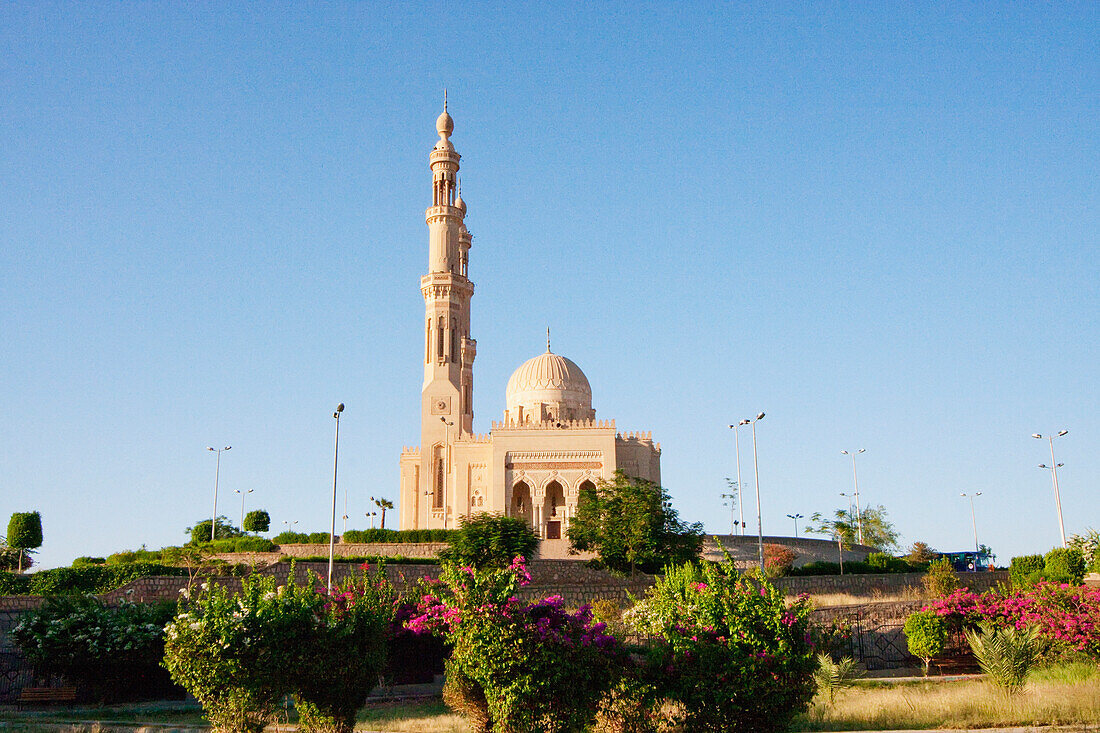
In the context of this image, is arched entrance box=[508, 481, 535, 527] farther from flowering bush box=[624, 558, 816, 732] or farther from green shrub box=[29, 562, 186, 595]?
flowering bush box=[624, 558, 816, 732]

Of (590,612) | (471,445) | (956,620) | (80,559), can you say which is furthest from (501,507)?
(590,612)

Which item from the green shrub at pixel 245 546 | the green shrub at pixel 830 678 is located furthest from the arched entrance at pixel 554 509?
the green shrub at pixel 830 678

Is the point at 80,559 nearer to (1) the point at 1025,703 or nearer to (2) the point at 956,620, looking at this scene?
(2) the point at 956,620

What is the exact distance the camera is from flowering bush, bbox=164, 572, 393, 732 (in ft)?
45.2

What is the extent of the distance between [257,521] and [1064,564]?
3458 cm

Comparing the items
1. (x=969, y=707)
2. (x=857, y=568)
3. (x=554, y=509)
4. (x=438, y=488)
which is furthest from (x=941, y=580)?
(x=438, y=488)

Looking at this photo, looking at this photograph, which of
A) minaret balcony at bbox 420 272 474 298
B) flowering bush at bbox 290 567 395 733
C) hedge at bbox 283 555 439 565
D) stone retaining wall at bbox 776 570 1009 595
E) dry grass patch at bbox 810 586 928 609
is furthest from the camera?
minaret balcony at bbox 420 272 474 298

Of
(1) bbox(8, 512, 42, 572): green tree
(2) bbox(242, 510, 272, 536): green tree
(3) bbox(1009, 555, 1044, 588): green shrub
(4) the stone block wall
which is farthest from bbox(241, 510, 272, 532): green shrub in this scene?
(3) bbox(1009, 555, 1044, 588): green shrub

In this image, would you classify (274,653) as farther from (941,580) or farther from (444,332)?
(444,332)

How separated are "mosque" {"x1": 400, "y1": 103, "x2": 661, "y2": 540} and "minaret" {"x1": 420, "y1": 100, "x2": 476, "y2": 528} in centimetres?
5

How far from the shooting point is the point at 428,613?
16.2 meters

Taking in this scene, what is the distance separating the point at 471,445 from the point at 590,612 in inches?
1449

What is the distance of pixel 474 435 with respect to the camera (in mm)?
51094

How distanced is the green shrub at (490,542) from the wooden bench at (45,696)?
47.7ft
